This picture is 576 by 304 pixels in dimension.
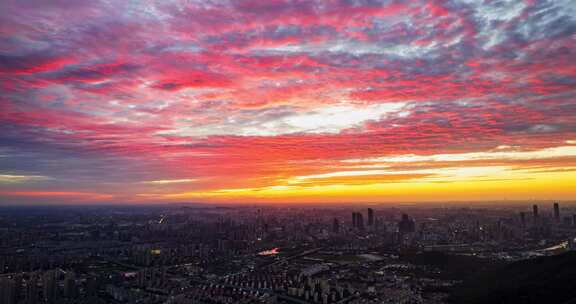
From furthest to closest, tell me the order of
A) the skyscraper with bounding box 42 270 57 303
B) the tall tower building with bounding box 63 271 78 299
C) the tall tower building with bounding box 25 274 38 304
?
the tall tower building with bounding box 63 271 78 299, the skyscraper with bounding box 42 270 57 303, the tall tower building with bounding box 25 274 38 304

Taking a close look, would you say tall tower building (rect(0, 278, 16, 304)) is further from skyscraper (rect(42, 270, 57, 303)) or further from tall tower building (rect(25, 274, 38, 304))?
skyscraper (rect(42, 270, 57, 303))

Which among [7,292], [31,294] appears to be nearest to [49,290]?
[31,294]

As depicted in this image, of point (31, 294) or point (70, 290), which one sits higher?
point (31, 294)

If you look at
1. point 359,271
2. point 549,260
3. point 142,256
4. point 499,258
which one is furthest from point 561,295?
point 142,256

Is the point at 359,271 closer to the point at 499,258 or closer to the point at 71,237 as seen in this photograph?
the point at 499,258

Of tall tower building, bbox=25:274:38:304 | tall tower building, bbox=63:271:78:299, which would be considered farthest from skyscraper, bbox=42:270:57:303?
tall tower building, bbox=63:271:78:299

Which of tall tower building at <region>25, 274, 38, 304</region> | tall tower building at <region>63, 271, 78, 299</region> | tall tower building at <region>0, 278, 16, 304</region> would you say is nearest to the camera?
tall tower building at <region>0, 278, 16, 304</region>

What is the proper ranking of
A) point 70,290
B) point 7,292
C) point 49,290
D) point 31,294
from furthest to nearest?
point 70,290, point 49,290, point 31,294, point 7,292

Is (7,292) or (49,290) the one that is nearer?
(7,292)

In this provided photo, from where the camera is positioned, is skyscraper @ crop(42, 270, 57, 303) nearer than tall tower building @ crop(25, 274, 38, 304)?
No

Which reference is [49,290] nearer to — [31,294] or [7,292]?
[31,294]

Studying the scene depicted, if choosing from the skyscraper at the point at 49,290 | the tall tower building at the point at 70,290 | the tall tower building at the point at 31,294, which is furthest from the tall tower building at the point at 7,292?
the tall tower building at the point at 70,290
